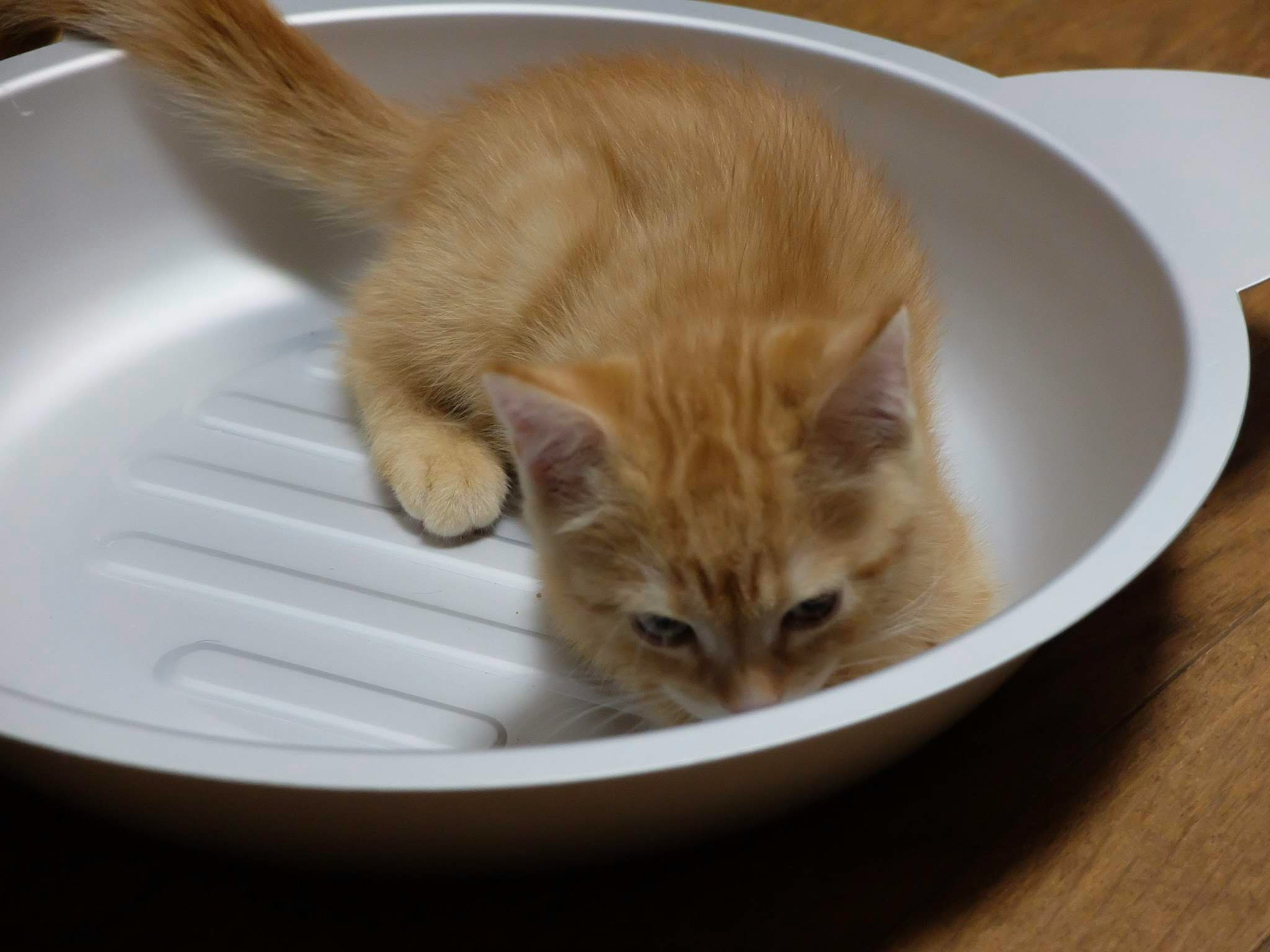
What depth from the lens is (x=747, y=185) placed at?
1374 mm

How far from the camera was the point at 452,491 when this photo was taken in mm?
1487

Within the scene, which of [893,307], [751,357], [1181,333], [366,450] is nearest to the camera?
[893,307]

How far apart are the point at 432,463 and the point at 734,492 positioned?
0.60 metres

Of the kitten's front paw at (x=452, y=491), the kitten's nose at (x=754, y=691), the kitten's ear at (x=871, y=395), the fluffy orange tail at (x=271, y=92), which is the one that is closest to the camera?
the kitten's ear at (x=871, y=395)

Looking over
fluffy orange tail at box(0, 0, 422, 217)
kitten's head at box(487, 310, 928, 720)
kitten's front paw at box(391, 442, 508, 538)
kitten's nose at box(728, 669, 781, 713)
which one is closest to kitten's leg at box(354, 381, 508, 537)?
kitten's front paw at box(391, 442, 508, 538)

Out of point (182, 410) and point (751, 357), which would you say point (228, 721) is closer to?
point (182, 410)

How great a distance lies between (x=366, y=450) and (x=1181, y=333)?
0.99 metres

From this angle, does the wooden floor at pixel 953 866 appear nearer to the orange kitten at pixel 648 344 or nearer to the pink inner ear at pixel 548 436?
the orange kitten at pixel 648 344

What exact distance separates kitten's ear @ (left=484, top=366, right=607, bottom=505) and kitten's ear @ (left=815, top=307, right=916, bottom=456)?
0.62ft

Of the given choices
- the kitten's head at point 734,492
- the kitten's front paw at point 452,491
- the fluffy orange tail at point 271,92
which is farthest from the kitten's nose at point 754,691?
the fluffy orange tail at point 271,92

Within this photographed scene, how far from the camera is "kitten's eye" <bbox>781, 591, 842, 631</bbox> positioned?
106 cm

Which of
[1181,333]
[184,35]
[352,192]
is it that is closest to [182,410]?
[352,192]

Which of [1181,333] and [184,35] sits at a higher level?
[184,35]

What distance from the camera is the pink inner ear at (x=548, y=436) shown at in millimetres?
940
